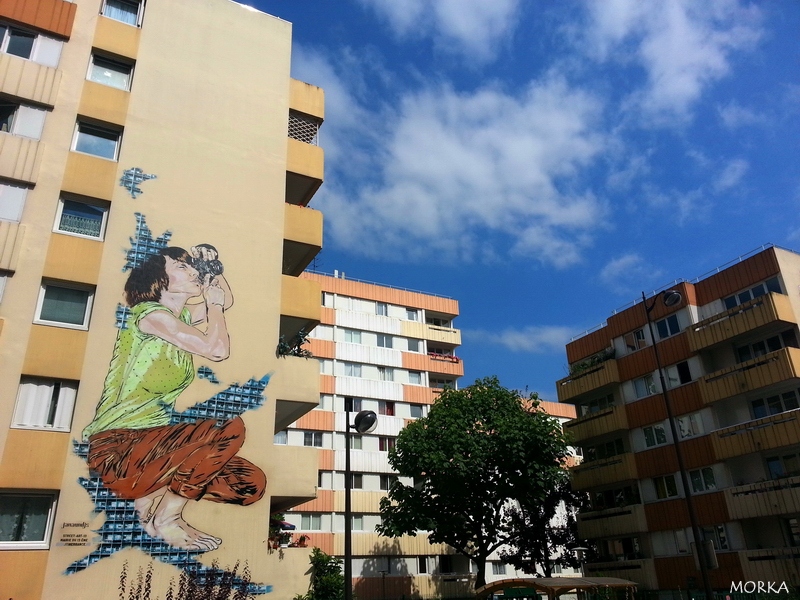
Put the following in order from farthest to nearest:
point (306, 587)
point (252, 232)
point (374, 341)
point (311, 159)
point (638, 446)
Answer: point (374, 341) → point (638, 446) → point (311, 159) → point (252, 232) → point (306, 587)

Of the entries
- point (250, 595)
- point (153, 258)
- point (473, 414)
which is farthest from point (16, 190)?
point (473, 414)

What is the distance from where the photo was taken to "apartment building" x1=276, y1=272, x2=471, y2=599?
41031 millimetres

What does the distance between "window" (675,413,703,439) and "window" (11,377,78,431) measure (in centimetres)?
2833

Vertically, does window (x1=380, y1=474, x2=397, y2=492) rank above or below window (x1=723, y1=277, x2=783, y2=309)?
below

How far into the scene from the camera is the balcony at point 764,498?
26266 mm

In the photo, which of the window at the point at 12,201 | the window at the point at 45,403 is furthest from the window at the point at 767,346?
the window at the point at 12,201

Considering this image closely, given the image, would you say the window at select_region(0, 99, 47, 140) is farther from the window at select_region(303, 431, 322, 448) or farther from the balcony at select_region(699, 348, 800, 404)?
the balcony at select_region(699, 348, 800, 404)

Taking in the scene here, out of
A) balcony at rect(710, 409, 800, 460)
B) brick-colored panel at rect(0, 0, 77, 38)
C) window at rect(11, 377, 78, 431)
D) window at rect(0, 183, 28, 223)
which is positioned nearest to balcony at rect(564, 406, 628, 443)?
balcony at rect(710, 409, 800, 460)

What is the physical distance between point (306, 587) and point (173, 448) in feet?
20.0

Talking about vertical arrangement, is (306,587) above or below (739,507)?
below

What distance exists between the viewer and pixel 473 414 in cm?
3709

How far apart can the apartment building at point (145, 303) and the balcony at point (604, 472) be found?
2107 cm

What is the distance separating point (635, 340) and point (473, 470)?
12.4 m

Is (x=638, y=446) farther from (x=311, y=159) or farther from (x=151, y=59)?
(x=151, y=59)
